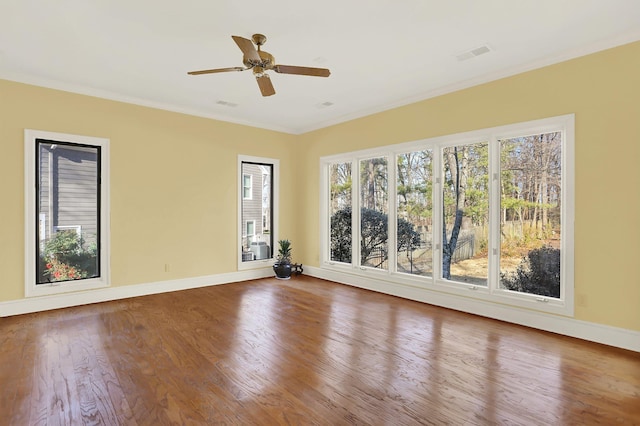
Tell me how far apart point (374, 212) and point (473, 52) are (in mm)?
2833

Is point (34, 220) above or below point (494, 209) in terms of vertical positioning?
below

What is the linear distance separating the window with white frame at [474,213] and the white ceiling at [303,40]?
0.84 meters

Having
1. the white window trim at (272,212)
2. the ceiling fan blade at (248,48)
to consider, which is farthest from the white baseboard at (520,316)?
the ceiling fan blade at (248,48)

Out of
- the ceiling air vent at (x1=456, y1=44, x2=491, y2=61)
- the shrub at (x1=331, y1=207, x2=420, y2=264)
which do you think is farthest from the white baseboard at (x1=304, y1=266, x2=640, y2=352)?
the ceiling air vent at (x1=456, y1=44, x2=491, y2=61)

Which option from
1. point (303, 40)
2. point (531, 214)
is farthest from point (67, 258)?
point (531, 214)

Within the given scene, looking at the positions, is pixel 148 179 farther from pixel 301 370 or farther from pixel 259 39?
pixel 301 370

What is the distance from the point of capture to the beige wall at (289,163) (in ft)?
10.7

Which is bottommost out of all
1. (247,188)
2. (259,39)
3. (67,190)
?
(67,190)

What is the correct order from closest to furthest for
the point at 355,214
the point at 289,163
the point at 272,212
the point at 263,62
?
1. the point at 263,62
2. the point at 355,214
3. the point at 272,212
4. the point at 289,163

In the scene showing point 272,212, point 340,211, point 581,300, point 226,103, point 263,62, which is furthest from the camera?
point 272,212

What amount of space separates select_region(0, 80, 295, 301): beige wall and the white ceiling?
0.35 meters

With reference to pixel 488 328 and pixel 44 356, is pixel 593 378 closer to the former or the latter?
pixel 488 328

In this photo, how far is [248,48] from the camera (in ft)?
9.21

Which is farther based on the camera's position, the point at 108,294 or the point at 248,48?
the point at 108,294
